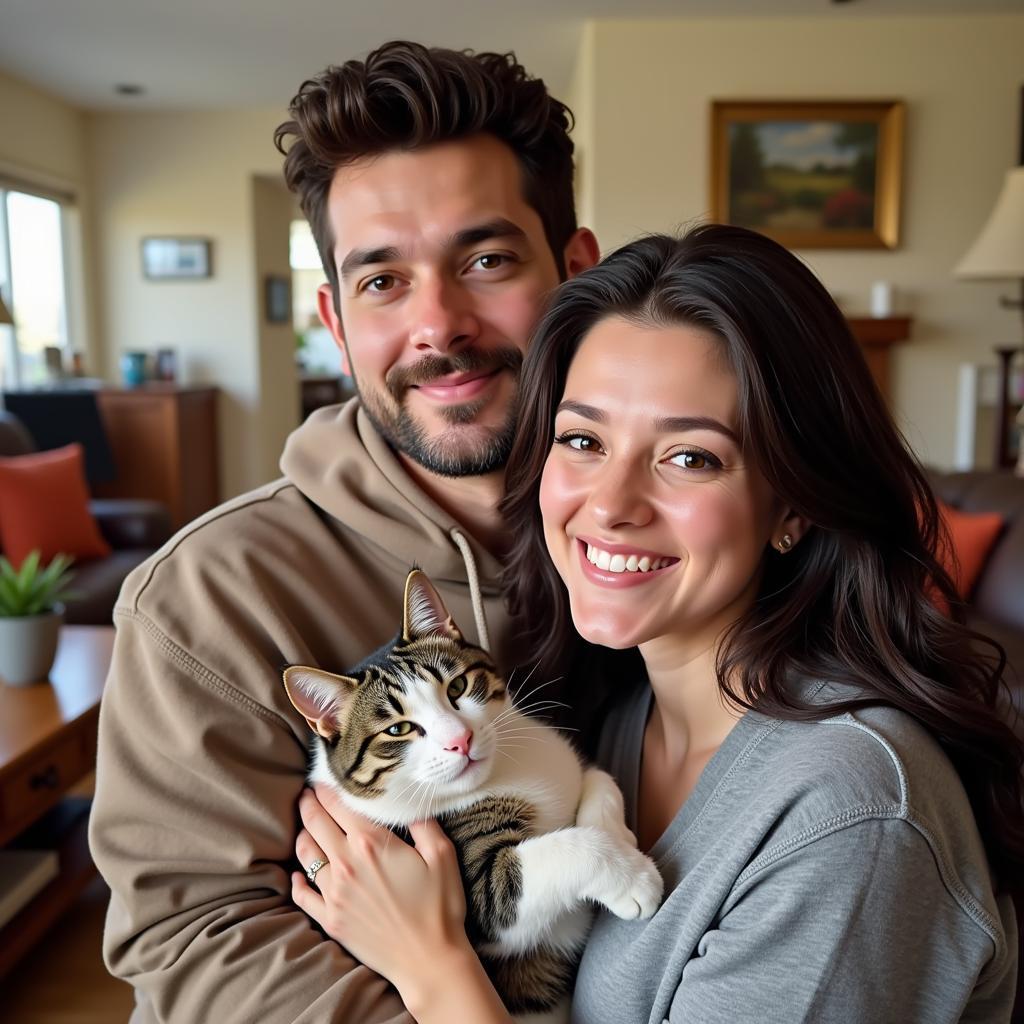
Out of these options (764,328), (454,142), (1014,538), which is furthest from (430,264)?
(1014,538)

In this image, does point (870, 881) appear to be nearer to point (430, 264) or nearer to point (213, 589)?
point (213, 589)

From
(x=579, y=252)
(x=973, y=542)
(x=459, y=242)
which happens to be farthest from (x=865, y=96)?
(x=459, y=242)

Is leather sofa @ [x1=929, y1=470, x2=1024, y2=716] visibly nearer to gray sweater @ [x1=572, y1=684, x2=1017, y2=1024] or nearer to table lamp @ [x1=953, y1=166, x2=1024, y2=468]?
table lamp @ [x1=953, y1=166, x2=1024, y2=468]

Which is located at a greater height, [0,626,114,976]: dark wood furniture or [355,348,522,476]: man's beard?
[355,348,522,476]: man's beard

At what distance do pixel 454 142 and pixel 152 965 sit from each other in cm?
122

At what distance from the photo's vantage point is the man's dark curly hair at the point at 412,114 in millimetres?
1364

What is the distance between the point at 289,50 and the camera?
5.88 metres

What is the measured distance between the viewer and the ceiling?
16.9ft

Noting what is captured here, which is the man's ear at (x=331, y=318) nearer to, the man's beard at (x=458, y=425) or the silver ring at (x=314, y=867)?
the man's beard at (x=458, y=425)

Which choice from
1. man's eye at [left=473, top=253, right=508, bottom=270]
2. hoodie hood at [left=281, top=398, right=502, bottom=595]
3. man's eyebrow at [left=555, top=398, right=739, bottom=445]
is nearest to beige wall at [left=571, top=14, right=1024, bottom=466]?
man's eye at [left=473, top=253, right=508, bottom=270]

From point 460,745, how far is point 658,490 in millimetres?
394

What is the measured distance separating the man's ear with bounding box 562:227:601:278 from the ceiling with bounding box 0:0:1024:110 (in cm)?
405

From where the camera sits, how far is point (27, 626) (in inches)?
112

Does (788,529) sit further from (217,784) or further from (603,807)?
(217,784)
